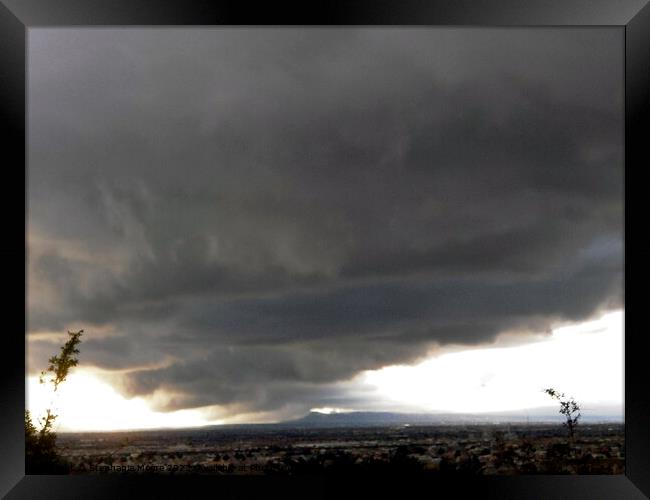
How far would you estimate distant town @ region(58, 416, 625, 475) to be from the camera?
3934 mm

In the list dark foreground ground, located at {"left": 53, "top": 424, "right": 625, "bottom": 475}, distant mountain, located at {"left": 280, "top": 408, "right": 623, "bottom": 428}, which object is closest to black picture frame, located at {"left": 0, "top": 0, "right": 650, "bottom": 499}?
dark foreground ground, located at {"left": 53, "top": 424, "right": 625, "bottom": 475}

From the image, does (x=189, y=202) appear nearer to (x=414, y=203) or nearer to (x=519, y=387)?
(x=414, y=203)

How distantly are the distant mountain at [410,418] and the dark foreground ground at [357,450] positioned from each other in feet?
0.15

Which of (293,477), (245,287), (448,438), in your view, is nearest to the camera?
(293,477)

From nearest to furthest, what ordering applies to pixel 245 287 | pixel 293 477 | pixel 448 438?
pixel 293 477, pixel 448 438, pixel 245 287

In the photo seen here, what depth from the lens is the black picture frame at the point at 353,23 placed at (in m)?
2.50

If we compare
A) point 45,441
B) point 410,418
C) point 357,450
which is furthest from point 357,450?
point 45,441

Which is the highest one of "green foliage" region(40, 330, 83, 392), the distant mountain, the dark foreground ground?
"green foliage" region(40, 330, 83, 392)

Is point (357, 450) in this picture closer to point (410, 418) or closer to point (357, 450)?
point (357, 450)

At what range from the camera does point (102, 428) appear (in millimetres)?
4215

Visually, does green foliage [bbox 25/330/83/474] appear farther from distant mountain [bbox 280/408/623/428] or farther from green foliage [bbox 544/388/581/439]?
green foliage [bbox 544/388/581/439]

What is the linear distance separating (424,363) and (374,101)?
5.59 ft

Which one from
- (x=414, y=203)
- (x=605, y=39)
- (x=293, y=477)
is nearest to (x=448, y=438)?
(x=414, y=203)

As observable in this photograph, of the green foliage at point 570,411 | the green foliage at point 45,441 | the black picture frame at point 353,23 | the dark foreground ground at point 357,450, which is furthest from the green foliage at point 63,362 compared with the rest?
the green foliage at point 570,411
